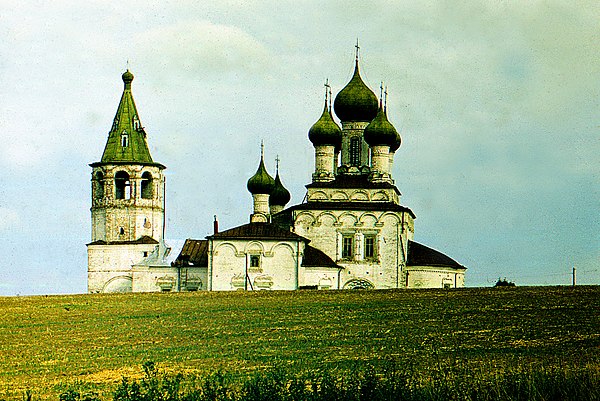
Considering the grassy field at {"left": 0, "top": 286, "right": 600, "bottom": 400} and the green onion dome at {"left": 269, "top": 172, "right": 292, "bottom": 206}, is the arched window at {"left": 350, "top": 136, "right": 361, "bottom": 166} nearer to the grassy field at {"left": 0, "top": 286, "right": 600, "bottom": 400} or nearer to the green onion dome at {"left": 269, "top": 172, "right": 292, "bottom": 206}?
the green onion dome at {"left": 269, "top": 172, "right": 292, "bottom": 206}

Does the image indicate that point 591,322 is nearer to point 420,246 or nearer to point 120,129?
point 420,246

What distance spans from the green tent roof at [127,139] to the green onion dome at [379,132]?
12.3 meters

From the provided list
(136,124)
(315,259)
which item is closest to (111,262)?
(136,124)

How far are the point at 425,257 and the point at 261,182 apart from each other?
9.00 meters

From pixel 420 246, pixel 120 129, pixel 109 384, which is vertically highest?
pixel 120 129

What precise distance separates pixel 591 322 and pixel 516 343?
433 cm

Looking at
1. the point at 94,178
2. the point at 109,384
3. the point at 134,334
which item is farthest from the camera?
the point at 94,178

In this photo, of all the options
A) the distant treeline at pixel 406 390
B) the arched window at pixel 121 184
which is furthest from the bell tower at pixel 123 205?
the distant treeline at pixel 406 390

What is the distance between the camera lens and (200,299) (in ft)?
136

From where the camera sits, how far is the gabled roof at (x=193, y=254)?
55625 mm

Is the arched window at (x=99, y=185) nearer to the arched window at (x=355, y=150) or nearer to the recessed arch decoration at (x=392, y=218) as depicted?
the arched window at (x=355, y=150)

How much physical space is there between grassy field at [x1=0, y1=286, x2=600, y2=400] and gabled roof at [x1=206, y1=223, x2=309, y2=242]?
10358 millimetres

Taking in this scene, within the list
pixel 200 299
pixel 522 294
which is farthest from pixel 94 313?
pixel 522 294

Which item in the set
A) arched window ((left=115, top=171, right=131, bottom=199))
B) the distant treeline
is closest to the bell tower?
arched window ((left=115, top=171, right=131, bottom=199))
